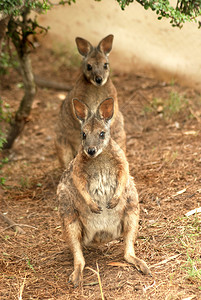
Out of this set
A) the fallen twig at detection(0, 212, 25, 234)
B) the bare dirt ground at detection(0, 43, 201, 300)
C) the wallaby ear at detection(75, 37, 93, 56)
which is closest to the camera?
the bare dirt ground at detection(0, 43, 201, 300)

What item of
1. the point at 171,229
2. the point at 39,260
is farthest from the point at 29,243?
the point at 171,229

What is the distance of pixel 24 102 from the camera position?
693 cm

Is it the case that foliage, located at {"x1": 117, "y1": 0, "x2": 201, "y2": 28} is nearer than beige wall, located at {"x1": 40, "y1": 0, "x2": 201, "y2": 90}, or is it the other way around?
foliage, located at {"x1": 117, "y1": 0, "x2": 201, "y2": 28}

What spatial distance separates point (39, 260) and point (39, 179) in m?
2.07

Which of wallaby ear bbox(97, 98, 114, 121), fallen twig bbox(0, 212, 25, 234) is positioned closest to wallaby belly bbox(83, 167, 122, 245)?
wallaby ear bbox(97, 98, 114, 121)

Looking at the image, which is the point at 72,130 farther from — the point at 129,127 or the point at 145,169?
the point at 129,127

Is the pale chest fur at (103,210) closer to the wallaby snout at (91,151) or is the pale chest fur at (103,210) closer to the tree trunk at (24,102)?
the wallaby snout at (91,151)

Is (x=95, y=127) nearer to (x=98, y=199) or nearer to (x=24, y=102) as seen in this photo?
(x=98, y=199)

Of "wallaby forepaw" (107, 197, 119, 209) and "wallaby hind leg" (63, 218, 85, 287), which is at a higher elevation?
"wallaby forepaw" (107, 197, 119, 209)

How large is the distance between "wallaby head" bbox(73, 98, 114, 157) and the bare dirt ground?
972mm

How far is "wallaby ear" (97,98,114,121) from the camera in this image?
417cm

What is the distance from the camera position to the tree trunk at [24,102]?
666cm

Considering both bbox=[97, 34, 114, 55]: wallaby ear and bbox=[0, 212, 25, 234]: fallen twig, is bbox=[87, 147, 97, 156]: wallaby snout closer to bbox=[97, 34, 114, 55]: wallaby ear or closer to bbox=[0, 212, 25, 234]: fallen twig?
bbox=[0, 212, 25, 234]: fallen twig

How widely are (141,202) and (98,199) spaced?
1.15 meters
